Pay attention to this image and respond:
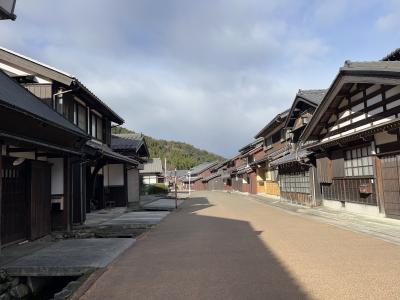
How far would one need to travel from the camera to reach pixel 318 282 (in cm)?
630

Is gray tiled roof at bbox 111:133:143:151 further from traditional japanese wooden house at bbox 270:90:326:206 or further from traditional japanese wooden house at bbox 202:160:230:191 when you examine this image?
traditional japanese wooden house at bbox 202:160:230:191

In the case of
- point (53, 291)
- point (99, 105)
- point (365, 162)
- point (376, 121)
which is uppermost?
point (99, 105)

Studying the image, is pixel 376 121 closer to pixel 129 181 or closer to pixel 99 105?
pixel 99 105

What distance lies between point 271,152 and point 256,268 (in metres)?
31.0

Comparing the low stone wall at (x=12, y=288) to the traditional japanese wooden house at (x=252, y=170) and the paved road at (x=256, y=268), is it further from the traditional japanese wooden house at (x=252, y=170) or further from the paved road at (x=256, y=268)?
the traditional japanese wooden house at (x=252, y=170)

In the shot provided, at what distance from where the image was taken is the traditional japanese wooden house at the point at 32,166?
26.9 feet

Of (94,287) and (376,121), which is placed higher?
(376,121)

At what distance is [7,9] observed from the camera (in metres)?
7.09

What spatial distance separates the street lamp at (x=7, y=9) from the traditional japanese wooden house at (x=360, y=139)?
898 cm

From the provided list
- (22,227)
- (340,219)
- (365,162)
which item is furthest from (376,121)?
(22,227)

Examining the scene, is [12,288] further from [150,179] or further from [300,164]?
[150,179]

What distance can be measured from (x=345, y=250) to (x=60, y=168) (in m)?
8.63

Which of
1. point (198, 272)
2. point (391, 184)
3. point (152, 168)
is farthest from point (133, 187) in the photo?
point (152, 168)

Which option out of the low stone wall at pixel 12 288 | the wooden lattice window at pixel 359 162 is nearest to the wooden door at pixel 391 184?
the wooden lattice window at pixel 359 162
